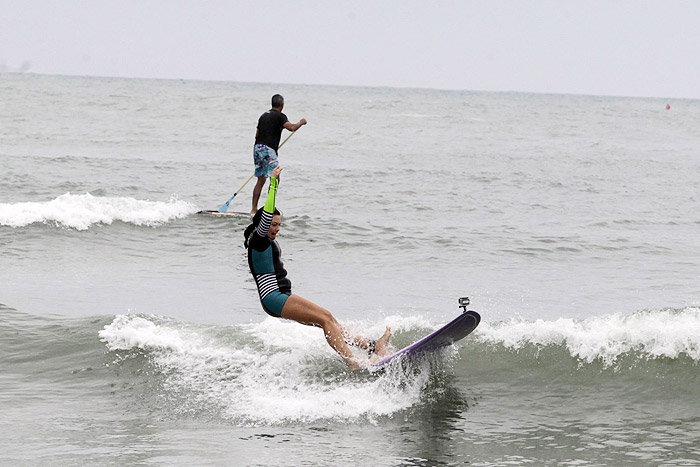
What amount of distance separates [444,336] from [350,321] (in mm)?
2250

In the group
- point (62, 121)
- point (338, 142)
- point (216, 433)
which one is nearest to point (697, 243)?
point (216, 433)

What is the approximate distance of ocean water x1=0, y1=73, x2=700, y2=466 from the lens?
720 cm

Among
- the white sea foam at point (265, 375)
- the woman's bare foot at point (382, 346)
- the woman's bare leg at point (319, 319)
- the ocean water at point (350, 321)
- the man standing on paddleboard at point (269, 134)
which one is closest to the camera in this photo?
the ocean water at point (350, 321)

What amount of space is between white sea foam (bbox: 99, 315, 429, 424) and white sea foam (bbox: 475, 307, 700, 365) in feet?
4.79

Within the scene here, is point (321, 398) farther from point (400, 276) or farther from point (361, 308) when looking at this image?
point (400, 276)

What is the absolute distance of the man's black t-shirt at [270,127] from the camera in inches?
625

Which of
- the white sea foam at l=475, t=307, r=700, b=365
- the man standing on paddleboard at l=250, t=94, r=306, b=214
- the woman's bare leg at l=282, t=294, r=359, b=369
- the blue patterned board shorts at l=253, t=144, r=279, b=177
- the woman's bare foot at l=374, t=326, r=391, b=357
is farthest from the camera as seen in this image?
the blue patterned board shorts at l=253, t=144, r=279, b=177

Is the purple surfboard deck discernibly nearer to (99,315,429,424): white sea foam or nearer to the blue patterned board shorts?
(99,315,429,424): white sea foam

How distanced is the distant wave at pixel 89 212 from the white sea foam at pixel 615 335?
9756mm

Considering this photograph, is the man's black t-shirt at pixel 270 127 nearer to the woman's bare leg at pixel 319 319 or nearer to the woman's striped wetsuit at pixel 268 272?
the woman's striped wetsuit at pixel 268 272

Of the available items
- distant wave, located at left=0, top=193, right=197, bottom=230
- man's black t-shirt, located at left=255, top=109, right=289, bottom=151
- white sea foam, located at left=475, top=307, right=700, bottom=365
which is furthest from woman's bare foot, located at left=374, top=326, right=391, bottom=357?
distant wave, located at left=0, top=193, right=197, bottom=230

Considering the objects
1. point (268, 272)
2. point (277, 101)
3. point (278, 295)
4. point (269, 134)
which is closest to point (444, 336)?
point (278, 295)

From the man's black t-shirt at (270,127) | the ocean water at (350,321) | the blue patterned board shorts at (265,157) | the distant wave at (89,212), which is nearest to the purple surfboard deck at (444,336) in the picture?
the ocean water at (350,321)

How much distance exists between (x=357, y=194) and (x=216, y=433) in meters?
15.5
